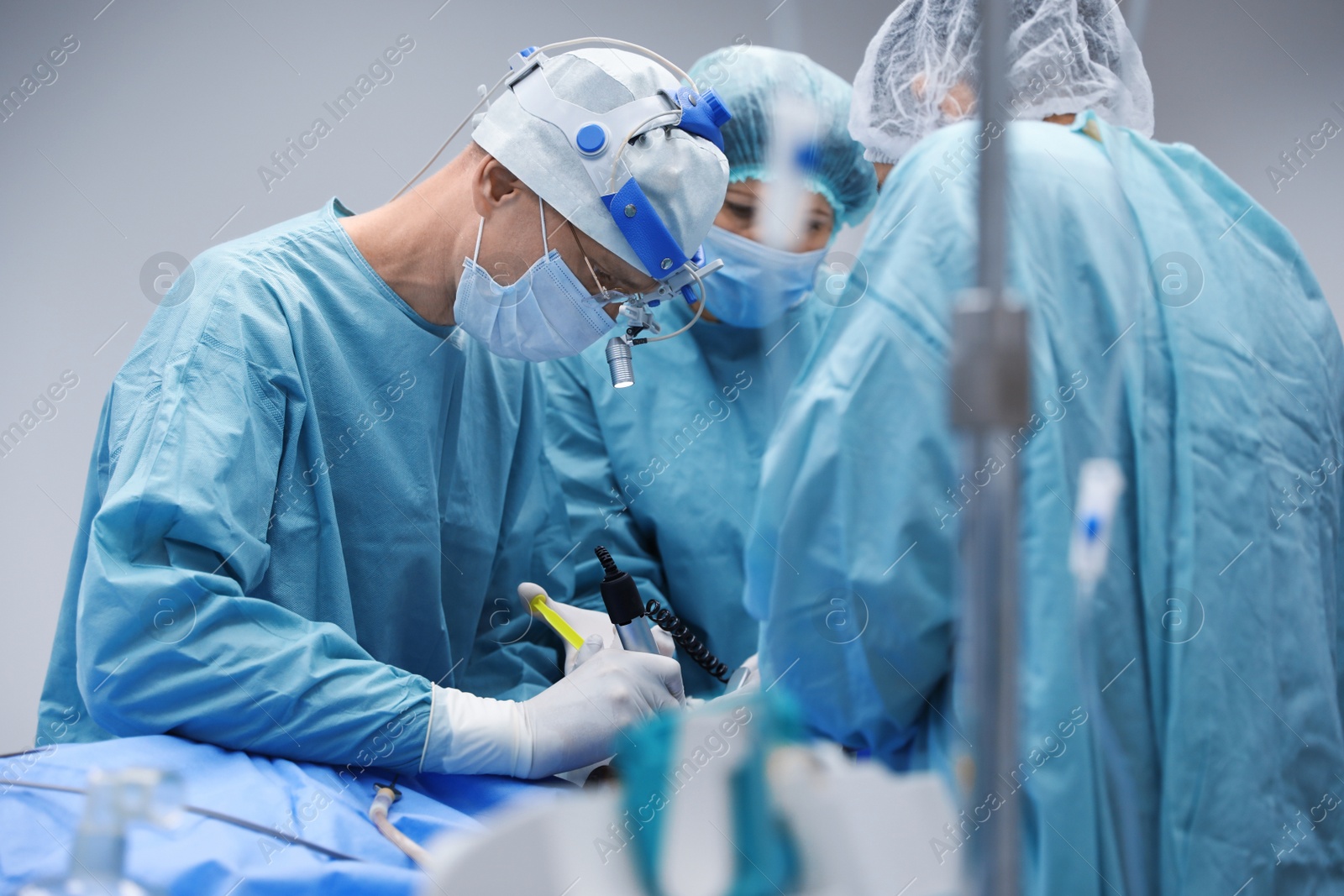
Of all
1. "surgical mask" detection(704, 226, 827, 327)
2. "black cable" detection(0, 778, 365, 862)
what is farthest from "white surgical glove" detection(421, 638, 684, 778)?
"surgical mask" detection(704, 226, 827, 327)

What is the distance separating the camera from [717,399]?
184cm

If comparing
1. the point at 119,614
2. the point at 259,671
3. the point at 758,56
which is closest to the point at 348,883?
the point at 259,671

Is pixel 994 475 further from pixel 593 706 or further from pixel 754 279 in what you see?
pixel 754 279

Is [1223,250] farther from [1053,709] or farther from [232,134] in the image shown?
[232,134]

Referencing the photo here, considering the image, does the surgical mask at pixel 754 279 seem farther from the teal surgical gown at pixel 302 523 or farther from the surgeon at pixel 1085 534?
the surgeon at pixel 1085 534

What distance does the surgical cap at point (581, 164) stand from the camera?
134 cm

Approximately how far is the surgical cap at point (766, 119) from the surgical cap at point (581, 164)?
0.40m

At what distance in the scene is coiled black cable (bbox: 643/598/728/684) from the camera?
1.52m

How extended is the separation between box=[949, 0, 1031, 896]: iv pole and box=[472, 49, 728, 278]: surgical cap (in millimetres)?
917

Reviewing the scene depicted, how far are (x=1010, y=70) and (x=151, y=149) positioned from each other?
187cm

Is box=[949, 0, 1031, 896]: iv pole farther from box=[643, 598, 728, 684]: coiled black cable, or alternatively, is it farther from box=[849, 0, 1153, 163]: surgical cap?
box=[643, 598, 728, 684]: coiled black cable

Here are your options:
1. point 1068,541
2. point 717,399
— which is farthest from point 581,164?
point 1068,541

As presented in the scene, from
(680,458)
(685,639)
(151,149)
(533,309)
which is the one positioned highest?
(151,149)

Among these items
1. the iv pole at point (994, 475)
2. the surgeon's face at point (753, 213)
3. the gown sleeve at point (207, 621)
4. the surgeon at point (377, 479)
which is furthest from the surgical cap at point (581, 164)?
the iv pole at point (994, 475)
